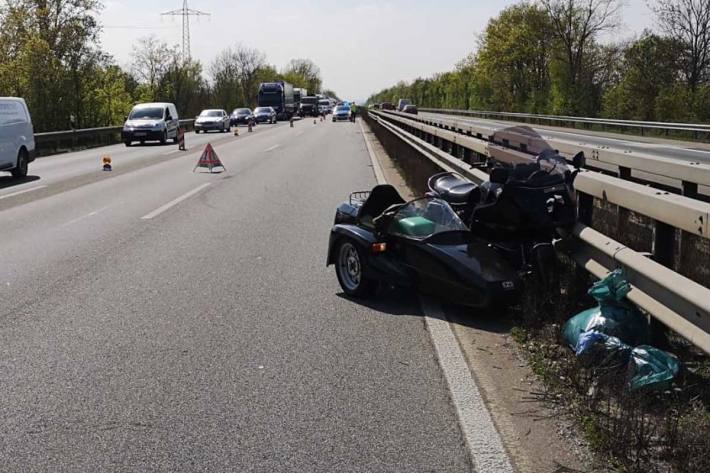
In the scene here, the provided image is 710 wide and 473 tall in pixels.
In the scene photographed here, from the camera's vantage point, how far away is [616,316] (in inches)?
174

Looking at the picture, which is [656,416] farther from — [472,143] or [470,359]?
[472,143]

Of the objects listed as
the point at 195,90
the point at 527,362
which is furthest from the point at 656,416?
the point at 195,90

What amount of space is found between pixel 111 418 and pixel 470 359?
2.23m

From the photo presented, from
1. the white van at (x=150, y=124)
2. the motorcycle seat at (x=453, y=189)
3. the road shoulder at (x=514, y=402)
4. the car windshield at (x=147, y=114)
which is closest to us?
the road shoulder at (x=514, y=402)

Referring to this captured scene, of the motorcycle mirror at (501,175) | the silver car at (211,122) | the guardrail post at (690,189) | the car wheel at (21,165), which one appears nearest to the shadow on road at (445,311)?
the motorcycle mirror at (501,175)

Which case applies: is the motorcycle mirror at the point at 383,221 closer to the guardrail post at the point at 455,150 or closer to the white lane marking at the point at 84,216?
the white lane marking at the point at 84,216

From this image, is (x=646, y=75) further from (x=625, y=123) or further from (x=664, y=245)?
(x=664, y=245)

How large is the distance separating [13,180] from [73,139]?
51.0 feet

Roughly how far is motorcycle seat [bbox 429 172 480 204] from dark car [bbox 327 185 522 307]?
52cm

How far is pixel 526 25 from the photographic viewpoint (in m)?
75.1

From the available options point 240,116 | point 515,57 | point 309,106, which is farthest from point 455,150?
point 309,106

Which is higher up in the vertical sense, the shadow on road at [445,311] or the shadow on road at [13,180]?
the shadow on road at [13,180]

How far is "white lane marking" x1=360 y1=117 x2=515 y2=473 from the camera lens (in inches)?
136

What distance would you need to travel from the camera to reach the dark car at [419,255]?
560cm
